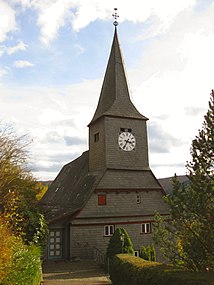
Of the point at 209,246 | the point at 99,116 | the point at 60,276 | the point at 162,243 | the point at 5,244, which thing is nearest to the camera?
the point at 209,246

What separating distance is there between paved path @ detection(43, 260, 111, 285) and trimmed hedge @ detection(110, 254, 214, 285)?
237 centimetres

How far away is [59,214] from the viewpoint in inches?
920

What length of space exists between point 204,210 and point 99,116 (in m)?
19.1

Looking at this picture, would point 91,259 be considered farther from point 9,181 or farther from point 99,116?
point 99,116

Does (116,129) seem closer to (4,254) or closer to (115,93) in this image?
(115,93)

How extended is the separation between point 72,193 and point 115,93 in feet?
34.5

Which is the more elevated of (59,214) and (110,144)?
(110,144)

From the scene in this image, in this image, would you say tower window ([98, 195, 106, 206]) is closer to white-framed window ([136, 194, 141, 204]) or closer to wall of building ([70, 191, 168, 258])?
wall of building ([70, 191, 168, 258])

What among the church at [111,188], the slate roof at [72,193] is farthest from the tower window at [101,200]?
the slate roof at [72,193]

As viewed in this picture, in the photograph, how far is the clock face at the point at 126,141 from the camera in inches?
1040

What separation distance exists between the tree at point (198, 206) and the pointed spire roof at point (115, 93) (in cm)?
1733

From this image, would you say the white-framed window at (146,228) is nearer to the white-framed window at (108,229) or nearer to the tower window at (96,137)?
the white-framed window at (108,229)

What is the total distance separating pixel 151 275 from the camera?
411 inches

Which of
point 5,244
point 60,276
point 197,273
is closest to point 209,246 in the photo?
point 197,273
